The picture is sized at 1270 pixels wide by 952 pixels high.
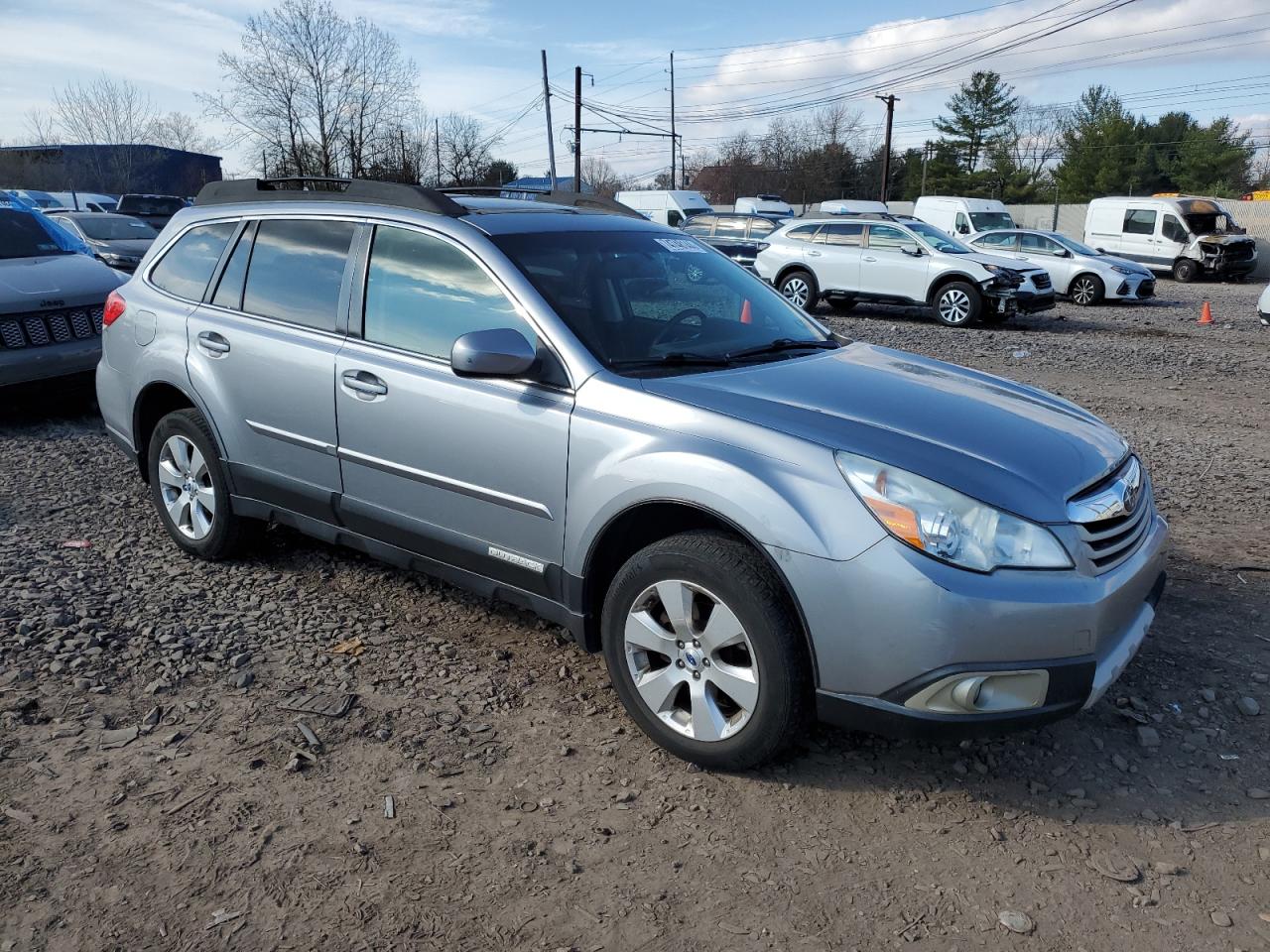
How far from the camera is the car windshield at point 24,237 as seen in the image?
27.3ft

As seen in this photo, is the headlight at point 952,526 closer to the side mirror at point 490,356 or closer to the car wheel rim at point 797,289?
the side mirror at point 490,356

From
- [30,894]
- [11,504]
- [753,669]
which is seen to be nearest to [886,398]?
[753,669]

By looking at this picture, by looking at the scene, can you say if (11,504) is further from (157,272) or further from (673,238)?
(673,238)

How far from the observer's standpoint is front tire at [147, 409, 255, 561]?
473 centimetres

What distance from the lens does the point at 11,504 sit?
5.90 m

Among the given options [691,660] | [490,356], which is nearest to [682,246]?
[490,356]

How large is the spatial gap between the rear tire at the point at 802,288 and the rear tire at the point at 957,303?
2199mm

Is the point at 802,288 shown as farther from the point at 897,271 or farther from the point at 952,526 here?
the point at 952,526

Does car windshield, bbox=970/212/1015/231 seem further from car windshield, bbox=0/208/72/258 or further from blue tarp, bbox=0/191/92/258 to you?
car windshield, bbox=0/208/72/258

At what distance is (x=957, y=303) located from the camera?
16.2 metres

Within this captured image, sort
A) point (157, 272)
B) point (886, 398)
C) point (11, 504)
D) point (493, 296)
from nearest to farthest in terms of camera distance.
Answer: point (886, 398) → point (493, 296) → point (157, 272) → point (11, 504)

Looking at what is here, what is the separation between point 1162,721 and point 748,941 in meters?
1.88

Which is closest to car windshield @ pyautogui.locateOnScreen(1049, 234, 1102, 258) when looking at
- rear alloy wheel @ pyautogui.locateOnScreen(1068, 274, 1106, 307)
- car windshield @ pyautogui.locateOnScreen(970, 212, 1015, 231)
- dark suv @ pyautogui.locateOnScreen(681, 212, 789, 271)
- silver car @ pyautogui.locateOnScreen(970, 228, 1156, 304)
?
silver car @ pyautogui.locateOnScreen(970, 228, 1156, 304)

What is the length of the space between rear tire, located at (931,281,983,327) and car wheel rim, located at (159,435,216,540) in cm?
1359
